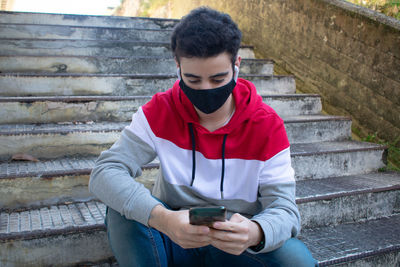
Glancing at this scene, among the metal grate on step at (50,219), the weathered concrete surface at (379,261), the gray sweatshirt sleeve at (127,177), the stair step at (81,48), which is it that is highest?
the stair step at (81,48)

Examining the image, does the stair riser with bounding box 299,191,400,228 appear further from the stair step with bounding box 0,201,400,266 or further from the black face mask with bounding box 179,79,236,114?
the black face mask with bounding box 179,79,236,114

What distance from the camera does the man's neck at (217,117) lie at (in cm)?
159

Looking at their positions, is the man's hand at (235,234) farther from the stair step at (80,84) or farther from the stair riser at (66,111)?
the stair step at (80,84)

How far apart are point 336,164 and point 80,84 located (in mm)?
2096

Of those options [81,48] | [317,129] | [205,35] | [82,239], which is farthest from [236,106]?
[81,48]

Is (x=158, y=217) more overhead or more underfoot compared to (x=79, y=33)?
more underfoot

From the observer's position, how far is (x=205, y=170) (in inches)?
62.1

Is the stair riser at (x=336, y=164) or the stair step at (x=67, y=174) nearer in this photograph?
the stair step at (x=67, y=174)

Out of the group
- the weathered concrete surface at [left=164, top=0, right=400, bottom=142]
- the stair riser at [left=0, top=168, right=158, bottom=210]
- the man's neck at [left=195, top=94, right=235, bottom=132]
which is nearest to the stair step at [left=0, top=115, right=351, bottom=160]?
the stair riser at [left=0, top=168, right=158, bottom=210]

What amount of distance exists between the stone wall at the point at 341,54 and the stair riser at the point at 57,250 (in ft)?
7.80

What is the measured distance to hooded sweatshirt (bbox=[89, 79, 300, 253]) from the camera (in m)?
1.48

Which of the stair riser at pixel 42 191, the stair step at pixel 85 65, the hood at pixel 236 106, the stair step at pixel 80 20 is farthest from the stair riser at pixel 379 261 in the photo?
the stair step at pixel 80 20

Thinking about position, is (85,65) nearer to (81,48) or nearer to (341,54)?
(81,48)

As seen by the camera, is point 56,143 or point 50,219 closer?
point 50,219
